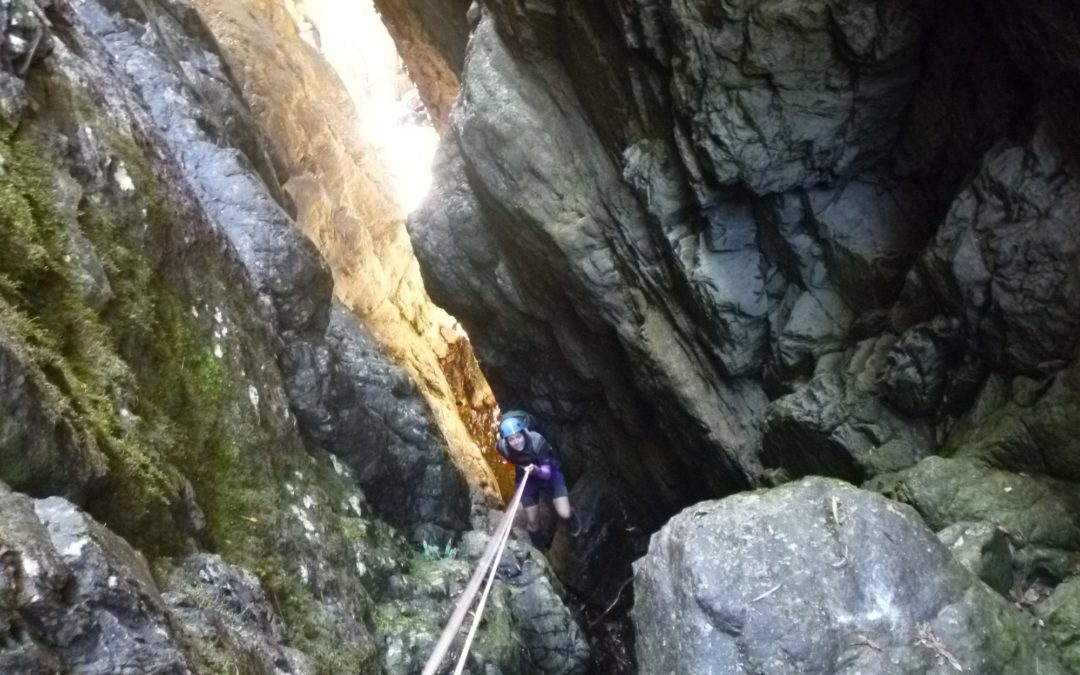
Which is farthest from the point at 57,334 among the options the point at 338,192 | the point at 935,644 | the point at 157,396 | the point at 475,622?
the point at 338,192

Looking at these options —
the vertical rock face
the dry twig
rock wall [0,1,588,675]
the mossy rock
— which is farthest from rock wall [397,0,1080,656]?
the vertical rock face

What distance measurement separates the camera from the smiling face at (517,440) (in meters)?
11.0

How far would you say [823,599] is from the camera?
466 cm

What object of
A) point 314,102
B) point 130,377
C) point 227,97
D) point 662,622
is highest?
point 314,102

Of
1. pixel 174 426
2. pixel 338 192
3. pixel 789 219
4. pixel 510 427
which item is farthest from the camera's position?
pixel 338 192

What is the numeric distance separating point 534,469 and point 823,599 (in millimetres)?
7006

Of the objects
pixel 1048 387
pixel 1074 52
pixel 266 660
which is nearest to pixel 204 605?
pixel 266 660

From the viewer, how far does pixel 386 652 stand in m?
6.13

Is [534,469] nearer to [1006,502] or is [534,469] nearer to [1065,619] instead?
[1006,502]

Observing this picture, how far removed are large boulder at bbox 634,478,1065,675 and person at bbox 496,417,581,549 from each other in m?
5.73

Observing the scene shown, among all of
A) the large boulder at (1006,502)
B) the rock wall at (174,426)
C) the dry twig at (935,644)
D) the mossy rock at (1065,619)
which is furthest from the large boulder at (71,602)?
the large boulder at (1006,502)

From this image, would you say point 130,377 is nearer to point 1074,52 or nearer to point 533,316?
point 1074,52

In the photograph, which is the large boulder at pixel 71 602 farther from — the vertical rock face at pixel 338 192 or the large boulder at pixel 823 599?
the vertical rock face at pixel 338 192

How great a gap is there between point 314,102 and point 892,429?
12.8 metres
